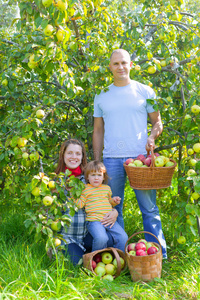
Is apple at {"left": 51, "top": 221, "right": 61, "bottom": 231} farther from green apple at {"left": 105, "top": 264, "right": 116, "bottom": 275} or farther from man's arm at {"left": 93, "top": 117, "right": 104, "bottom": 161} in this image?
man's arm at {"left": 93, "top": 117, "right": 104, "bottom": 161}

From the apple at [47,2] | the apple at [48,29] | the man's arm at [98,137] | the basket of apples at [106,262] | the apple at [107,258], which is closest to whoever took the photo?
the apple at [47,2]

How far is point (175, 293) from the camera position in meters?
2.31

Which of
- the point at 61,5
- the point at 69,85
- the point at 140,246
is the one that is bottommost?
the point at 140,246

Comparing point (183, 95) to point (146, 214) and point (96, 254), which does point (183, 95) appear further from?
point (96, 254)

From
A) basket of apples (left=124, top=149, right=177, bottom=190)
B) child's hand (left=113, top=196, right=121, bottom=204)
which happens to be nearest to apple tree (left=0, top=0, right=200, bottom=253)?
basket of apples (left=124, top=149, right=177, bottom=190)

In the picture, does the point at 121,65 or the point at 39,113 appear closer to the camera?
the point at 39,113

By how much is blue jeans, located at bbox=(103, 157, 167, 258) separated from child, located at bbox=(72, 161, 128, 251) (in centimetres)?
8

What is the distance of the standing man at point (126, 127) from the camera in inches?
108

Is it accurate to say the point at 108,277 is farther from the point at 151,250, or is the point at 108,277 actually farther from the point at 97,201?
the point at 97,201

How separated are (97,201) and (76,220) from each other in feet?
0.81

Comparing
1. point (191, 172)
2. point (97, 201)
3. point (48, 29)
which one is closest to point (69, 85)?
point (48, 29)

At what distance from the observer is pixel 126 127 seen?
2.76 meters

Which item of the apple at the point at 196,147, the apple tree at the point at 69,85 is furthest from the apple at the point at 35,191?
the apple at the point at 196,147

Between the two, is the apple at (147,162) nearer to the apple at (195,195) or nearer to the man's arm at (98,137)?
the apple at (195,195)
